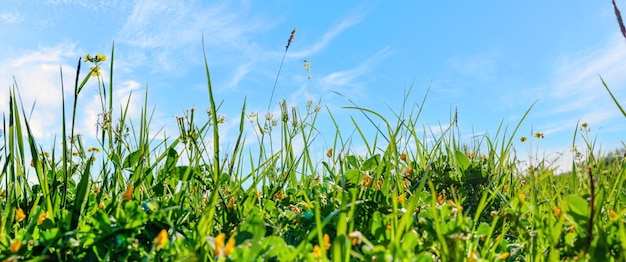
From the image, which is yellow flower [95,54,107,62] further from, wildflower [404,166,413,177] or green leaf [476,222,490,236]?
green leaf [476,222,490,236]

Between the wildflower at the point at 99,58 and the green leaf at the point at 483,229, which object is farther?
the wildflower at the point at 99,58

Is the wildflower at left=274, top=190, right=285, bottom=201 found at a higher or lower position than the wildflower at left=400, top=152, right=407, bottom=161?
lower

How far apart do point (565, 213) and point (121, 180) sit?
1.70m

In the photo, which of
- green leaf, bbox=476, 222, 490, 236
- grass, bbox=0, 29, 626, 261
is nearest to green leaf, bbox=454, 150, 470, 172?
grass, bbox=0, 29, 626, 261

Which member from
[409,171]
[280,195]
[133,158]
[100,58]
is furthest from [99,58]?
[409,171]

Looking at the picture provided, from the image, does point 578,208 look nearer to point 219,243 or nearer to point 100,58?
point 219,243

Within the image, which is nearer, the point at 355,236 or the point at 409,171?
the point at 355,236

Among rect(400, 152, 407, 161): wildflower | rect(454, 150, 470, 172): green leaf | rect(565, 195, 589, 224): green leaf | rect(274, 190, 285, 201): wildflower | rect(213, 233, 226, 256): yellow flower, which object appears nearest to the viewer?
rect(213, 233, 226, 256): yellow flower

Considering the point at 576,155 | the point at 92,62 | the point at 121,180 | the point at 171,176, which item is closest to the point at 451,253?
the point at 171,176

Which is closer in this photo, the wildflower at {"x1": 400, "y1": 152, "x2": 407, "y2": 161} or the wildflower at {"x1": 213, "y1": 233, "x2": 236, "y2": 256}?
the wildflower at {"x1": 213, "y1": 233, "x2": 236, "y2": 256}

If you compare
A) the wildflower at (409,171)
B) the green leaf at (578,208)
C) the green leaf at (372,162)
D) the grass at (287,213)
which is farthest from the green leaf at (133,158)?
the green leaf at (578,208)

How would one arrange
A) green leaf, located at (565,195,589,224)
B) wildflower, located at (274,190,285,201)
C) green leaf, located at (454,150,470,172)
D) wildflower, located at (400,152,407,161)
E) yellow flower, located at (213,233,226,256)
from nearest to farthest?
yellow flower, located at (213,233,226,256) → green leaf, located at (565,195,589,224) → wildflower, located at (274,190,285,201) → green leaf, located at (454,150,470,172) → wildflower, located at (400,152,407,161)

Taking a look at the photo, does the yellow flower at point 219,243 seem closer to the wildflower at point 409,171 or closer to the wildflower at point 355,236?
the wildflower at point 355,236

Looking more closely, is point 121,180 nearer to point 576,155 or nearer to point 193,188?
point 193,188
